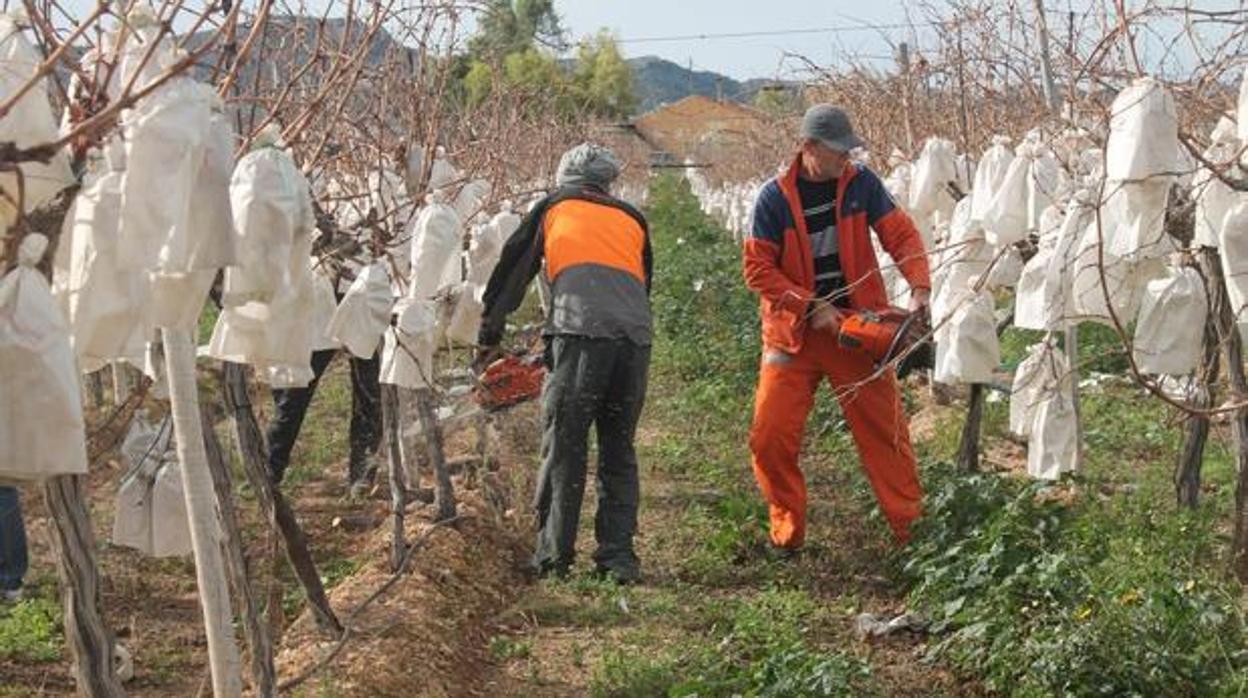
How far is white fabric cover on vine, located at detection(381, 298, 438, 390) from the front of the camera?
6.21 m

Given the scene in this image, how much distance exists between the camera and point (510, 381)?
727 cm

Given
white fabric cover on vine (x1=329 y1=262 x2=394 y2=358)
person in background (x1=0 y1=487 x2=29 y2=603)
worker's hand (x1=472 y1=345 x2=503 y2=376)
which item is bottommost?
person in background (x1=0 y1=487 x2=29 y2=603)

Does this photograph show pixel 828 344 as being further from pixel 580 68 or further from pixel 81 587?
pixel 580 68

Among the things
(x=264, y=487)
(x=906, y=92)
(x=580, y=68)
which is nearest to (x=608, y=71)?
(x=580, y=68)

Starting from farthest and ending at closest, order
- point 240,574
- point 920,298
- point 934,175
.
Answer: point 934,175, point 920,298, point 240,574

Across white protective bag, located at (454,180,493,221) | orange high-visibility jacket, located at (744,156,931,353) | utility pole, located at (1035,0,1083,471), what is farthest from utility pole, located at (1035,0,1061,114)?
white protective bag, located at (454,180,493,221)

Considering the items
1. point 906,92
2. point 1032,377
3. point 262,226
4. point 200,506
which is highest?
point 906,92

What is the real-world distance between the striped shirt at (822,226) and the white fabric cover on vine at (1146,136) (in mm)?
2157

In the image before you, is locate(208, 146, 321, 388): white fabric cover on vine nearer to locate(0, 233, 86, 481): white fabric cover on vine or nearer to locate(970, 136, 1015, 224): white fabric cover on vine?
locate(0, 233, 86, 481): white fabric cover on vine

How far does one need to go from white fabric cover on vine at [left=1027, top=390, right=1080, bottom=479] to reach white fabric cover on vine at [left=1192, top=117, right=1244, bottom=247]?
6.38 feet

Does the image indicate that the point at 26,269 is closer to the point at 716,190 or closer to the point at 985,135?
the point at 985,135

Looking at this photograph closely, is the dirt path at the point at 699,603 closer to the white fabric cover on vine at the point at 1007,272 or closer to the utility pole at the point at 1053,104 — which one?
the utility pole at the point at 1053,104

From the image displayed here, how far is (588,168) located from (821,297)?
1096mm

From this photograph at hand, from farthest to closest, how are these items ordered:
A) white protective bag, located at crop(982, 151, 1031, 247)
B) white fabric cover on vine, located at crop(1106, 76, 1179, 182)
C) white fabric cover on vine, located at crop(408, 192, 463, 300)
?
white protective bag, located at crop(982, 151, 1031, 247) < white fabric cover on vine, located at crop(408, 192, 463, 300) < white fabric cover on vine, located at crop(1106, 76, 1179, 182)
